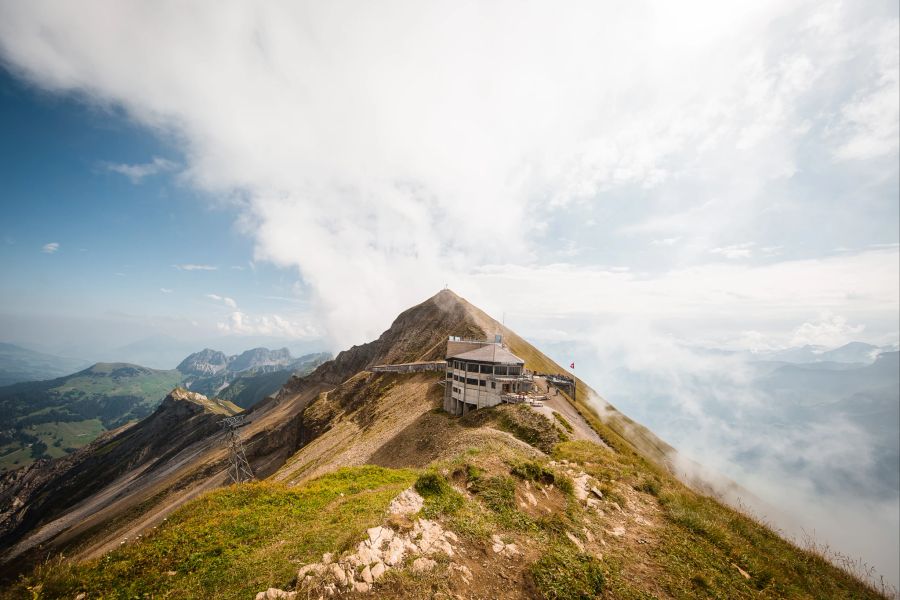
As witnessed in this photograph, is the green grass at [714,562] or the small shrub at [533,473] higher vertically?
the small shrub at [533,473]

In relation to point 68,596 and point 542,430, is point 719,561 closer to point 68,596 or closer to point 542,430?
point 542,430

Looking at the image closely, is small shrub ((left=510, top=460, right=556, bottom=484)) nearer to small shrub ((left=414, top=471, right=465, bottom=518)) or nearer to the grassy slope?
the grassy slope

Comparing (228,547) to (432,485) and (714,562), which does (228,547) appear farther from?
(714,562)

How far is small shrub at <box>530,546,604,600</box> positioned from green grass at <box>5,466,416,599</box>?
6.63 meters

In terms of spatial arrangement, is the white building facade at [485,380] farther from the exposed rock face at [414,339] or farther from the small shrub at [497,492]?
the exposed rock face at [414,339]

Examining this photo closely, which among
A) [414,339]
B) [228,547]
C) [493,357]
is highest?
[414,339]

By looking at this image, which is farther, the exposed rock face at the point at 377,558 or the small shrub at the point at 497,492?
the small shrub at the point at 497,492

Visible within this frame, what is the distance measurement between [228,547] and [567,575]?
42.6 feet

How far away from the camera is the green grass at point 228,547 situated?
10695mm

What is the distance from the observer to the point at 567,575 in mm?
11891

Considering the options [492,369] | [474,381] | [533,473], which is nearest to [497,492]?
[533,473]

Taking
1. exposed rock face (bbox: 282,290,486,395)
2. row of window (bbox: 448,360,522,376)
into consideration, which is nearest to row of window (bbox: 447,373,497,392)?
row of window (bbox: 448,360,522,376)

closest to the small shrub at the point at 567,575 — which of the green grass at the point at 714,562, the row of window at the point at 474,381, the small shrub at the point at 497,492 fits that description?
the green grass at the point at 714,562

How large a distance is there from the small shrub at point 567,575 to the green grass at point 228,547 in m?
6.63
